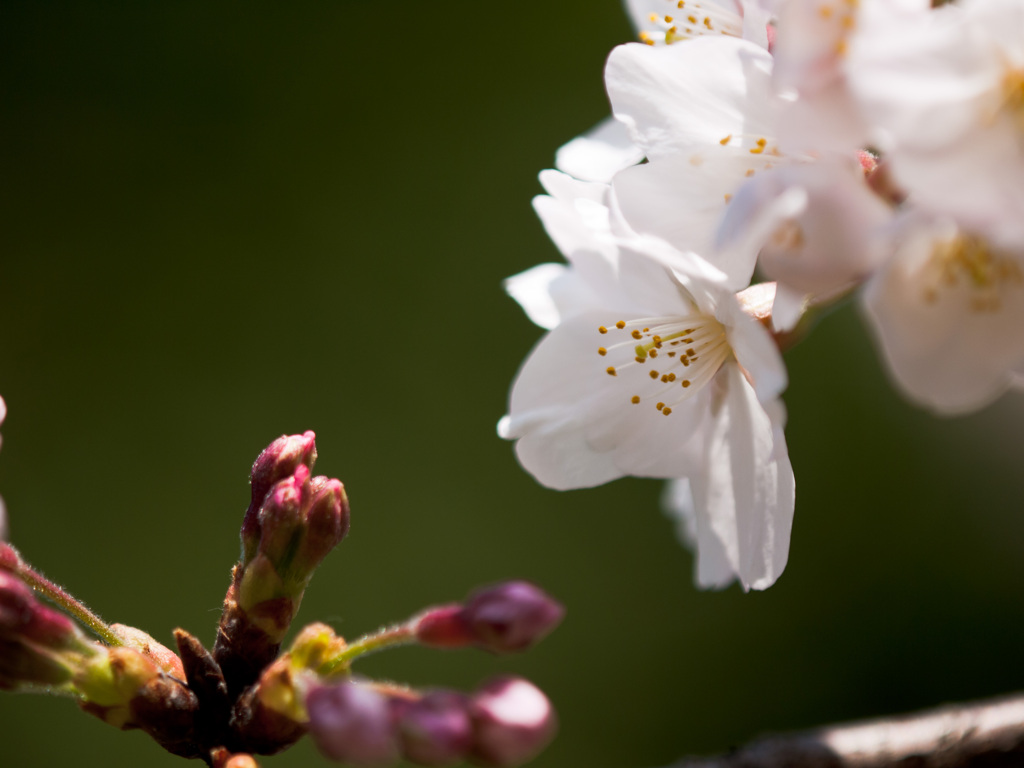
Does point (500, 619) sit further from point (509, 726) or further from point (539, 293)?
point (539, 293)

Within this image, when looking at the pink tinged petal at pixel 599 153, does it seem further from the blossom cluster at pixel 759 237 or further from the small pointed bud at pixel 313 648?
the small pointed bud at pixel 313 648

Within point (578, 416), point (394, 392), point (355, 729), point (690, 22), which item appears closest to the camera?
point (355, 729)

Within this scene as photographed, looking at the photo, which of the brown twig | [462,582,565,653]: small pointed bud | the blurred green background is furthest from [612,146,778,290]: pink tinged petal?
the blurred green background

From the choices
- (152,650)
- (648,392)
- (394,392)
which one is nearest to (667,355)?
(648,392)

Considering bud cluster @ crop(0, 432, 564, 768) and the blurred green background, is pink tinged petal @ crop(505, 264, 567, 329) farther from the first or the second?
the blurred green background

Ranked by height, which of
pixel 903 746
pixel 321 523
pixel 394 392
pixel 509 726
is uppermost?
pixel 394 392

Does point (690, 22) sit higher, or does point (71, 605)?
point (690, 22)

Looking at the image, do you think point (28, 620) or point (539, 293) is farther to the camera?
point (539, 293)

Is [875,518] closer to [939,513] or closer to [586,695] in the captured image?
[939,513]

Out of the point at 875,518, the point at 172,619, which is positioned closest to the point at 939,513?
the point at 875,518
